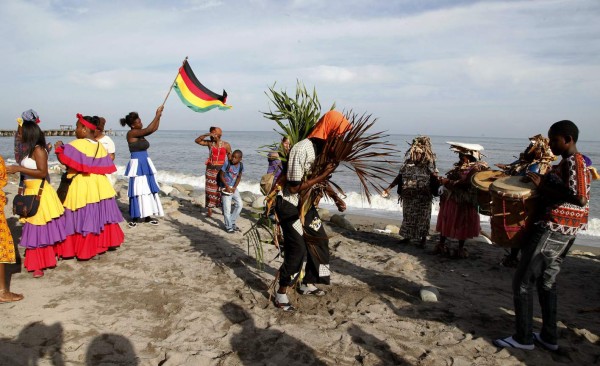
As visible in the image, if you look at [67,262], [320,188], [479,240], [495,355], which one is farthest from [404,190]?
[67,262]

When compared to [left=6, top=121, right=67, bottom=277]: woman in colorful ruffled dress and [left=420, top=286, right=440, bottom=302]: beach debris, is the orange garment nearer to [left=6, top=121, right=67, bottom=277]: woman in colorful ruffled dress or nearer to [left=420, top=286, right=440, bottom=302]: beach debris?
[left=6, top=121, right=67, bottom=277]: woman in colorful ruffled dress

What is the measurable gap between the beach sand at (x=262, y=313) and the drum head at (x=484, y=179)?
1.44 m

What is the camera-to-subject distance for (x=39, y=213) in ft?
16.0

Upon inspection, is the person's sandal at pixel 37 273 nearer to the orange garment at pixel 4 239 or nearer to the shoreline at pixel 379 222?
the orange garment at pixel 4 239

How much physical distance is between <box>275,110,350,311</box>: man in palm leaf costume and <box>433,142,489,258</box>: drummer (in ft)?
8.85

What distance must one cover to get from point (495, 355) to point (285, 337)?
190 centimetres

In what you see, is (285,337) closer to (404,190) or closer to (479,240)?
(404,190)

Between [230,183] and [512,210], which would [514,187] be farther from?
[230,183]

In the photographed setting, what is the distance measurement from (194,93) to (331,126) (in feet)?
13.8

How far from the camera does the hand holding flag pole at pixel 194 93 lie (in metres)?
7.27

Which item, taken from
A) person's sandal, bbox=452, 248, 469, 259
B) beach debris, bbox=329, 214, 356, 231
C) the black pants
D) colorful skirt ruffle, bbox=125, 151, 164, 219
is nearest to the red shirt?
the black pants

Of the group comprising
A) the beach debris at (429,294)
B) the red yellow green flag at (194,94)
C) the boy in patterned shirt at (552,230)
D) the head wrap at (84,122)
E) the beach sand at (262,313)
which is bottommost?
the beach sand at (262,313)

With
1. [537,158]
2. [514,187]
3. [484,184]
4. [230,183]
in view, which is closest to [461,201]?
[537,158]

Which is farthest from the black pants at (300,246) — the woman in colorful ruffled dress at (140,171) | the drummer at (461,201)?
the woman in colorful ruffled dress at (140,171)
